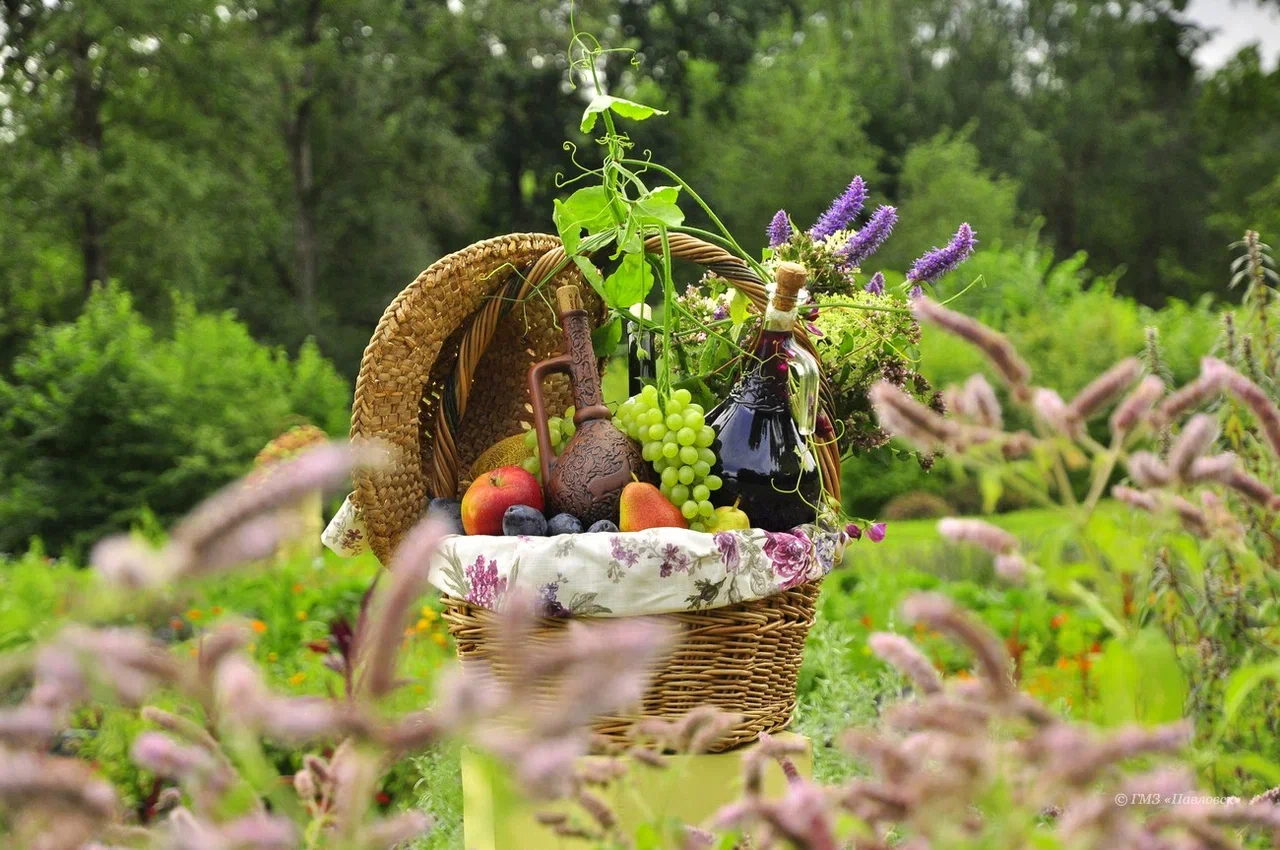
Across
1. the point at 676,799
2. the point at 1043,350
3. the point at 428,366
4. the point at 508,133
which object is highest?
the point at 508,133

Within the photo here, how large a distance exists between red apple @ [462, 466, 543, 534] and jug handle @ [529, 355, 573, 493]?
0.05 meters

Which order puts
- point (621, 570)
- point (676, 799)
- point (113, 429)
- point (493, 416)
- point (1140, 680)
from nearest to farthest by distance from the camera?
point (1140, 680) < point (621, 570) < point (676, 799) < point (493, 416) < point (113, 429)

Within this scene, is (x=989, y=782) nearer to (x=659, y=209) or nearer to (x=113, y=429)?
(x=659, y=209)

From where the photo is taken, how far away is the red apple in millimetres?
1991

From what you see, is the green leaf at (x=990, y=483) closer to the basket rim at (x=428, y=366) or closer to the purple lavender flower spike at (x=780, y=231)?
the basket rim at (x=428, y=366)

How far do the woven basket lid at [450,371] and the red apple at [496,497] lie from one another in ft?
0.61

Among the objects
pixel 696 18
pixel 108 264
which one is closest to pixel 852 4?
pixel 696 18

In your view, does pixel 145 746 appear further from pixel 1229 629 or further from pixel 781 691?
pixel 1229 629

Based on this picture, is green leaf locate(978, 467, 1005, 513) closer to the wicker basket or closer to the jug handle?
the wicker basket

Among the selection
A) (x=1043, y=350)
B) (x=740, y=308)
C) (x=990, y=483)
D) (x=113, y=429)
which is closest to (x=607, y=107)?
(x=740, y=308)

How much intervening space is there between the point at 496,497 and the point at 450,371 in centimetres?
50

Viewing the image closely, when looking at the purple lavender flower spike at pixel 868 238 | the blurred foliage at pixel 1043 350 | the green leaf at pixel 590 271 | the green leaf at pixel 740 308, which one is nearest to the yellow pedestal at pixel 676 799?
the green leaf at pixel 740 308

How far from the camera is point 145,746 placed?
Result: 56cm

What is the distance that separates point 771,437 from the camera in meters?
1.98
